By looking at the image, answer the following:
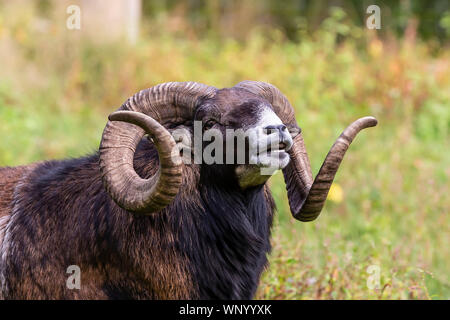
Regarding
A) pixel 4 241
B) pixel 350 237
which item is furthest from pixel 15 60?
pixel 4 241

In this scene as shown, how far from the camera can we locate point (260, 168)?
16.2 ft

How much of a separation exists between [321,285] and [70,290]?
7.45 ft

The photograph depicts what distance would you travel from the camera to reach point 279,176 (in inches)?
377

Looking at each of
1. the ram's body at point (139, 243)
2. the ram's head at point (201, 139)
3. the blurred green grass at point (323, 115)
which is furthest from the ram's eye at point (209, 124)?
the blurred green grass at point (323, 115)

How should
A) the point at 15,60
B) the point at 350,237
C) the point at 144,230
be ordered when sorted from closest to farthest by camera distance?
the point at 144,230 → the point at 350,237 → the point at 15,60

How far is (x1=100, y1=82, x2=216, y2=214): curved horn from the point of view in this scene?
477 centimetres

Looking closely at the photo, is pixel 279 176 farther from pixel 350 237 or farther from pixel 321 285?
pixel 321 285

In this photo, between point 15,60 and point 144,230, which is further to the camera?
point 15,60

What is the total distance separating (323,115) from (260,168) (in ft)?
24.4

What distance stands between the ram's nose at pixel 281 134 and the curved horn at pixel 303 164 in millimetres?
466
